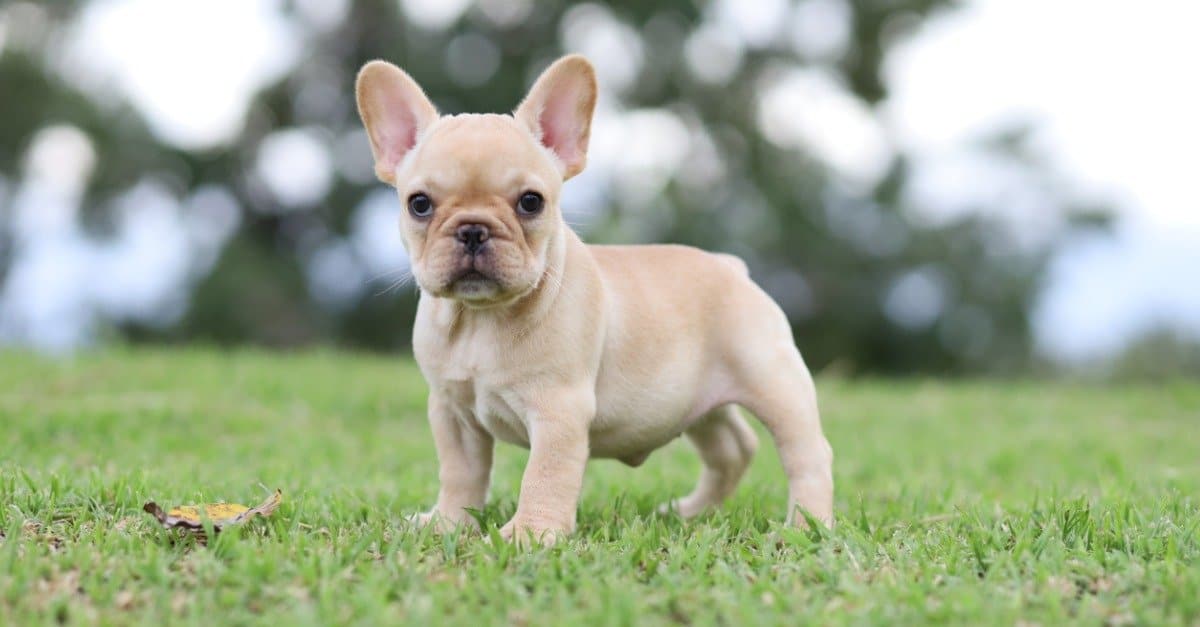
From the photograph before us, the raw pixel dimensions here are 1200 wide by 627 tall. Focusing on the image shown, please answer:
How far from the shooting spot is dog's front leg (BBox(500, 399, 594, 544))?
3652mm

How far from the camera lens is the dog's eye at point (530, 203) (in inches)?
143

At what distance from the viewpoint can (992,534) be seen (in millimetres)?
3643

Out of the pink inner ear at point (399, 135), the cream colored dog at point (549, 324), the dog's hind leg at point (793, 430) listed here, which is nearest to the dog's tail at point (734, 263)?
the cream colored dog at point (549, 324)

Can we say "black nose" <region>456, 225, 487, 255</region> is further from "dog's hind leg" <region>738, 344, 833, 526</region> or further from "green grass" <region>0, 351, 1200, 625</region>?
"dog's hind leg" <region>738, 344, 833, 526</region>

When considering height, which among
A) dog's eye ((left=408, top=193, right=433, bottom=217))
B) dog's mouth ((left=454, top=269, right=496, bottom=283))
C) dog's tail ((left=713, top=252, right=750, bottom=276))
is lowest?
dog's tail ((left=713, top=252, right=750, bottom=276))

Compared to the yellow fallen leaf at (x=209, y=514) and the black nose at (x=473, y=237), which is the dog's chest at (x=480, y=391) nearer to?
the black nose at (x=473, y=237)

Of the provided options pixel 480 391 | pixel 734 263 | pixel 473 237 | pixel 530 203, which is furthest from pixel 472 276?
pixel 734 263

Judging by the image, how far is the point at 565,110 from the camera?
402 centimetres

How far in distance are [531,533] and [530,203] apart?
1.00 m

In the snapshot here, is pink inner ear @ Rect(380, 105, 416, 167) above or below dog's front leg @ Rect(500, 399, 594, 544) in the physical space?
above

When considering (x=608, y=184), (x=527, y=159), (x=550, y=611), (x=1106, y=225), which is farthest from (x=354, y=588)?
(x=1106, y=225)

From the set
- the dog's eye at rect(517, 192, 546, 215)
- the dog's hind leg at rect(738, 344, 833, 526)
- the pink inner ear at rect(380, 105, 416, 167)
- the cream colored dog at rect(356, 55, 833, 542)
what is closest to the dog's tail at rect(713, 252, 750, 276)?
the cream colored dog at rect(356, 55, 833, 542)

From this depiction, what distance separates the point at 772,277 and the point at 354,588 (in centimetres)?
1337

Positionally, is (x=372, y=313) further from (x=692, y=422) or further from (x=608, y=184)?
(x=692, y=422)
